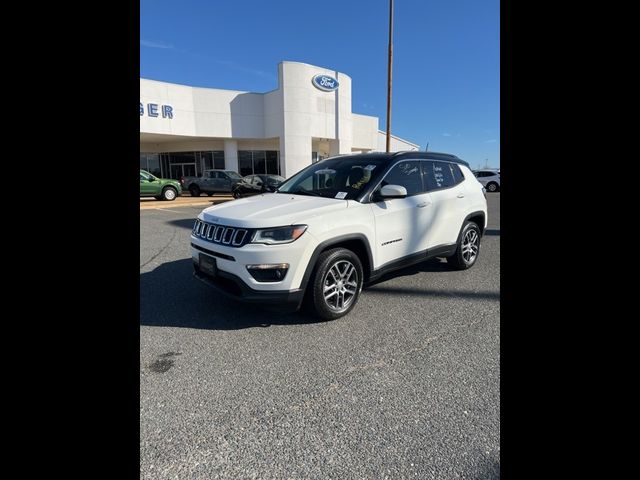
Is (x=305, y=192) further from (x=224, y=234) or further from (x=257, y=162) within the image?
(x=257, y=162)

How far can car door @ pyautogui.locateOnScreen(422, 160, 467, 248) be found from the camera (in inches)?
183

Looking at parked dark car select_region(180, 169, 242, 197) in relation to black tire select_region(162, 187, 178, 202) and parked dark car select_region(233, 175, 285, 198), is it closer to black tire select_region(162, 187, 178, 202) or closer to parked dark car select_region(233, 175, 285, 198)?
parked dark car select_region(233, 175, 285, 198)

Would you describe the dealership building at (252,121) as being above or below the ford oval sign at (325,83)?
below

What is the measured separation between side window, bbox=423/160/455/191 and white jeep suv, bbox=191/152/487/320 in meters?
Answer: 0.02

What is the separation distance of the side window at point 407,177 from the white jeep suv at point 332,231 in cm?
1

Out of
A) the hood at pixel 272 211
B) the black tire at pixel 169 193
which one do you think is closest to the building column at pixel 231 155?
the black tire at pixel 169 193

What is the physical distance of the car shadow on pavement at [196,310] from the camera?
12.1ft

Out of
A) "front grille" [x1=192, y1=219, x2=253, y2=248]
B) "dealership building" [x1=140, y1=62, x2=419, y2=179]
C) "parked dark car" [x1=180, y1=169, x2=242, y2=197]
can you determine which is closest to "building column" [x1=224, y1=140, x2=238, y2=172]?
"dealership building" [x1=140, y1=62, x2=419, y2=179]

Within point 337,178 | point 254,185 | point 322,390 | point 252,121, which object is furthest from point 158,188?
point 322,390

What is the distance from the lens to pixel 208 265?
142 inches

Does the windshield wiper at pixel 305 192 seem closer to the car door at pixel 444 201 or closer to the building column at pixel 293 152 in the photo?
the car door at pixel 444 201
